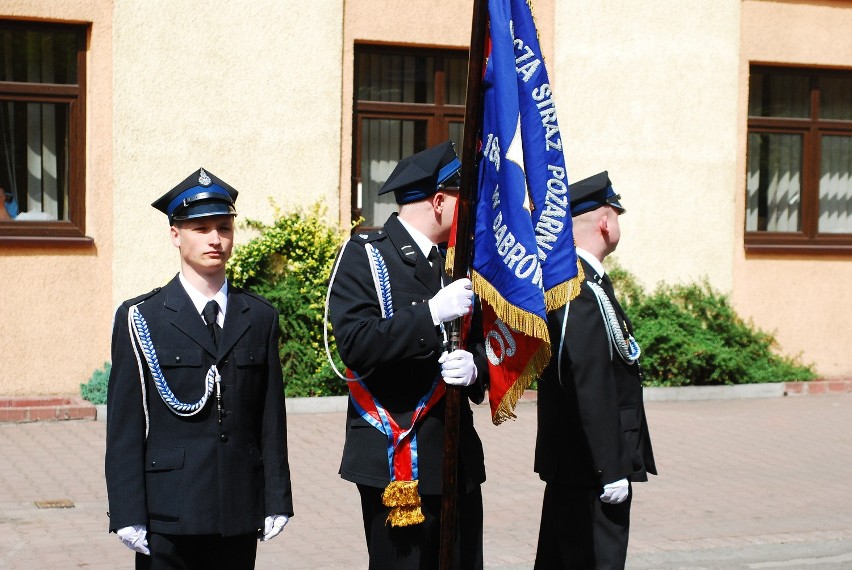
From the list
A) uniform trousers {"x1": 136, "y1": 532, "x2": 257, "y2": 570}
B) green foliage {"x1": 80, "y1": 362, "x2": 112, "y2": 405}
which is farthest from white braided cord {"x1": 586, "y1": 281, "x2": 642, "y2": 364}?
green foliage {"x1": 80, "y1": 362, "x2": 112, "y2": 405}

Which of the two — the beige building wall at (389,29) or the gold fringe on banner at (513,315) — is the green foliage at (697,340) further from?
the gold fringe on banner at (513,315)

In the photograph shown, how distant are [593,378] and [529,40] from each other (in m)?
1.44

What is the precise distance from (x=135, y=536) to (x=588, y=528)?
1.82 m

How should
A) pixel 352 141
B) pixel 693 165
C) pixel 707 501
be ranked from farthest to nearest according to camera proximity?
pixel 693 165 < pixel 352 141 < pixel 707 501

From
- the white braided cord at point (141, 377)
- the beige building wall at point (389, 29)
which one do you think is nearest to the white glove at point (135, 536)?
the white braided cord at point (141, 377)

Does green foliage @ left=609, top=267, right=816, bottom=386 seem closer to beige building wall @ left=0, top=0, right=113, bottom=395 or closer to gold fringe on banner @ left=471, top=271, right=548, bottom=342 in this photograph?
beige building wall @ left=0, top=0, right=113, bottom=395

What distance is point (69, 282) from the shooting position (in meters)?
11.7

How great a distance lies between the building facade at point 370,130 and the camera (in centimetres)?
1179

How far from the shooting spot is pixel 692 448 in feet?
33.8

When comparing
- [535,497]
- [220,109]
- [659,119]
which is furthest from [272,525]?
[659,119]

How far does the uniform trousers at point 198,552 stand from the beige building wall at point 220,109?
25.5ft

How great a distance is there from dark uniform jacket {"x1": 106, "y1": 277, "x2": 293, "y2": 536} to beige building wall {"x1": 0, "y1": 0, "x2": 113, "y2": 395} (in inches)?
301

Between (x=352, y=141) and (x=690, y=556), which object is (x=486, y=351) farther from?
(x=352, y=141)

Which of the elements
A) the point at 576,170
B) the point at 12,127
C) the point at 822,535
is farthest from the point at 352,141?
the point at 822,535
